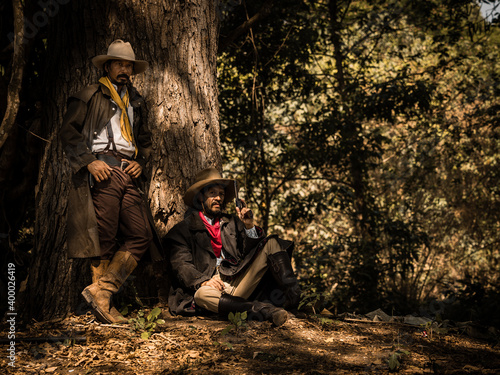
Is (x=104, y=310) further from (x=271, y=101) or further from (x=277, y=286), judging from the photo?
(x=271, y=101)

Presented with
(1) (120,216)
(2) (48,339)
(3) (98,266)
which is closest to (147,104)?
(1) (120,216)

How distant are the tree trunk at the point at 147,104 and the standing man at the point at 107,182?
407 millimetres

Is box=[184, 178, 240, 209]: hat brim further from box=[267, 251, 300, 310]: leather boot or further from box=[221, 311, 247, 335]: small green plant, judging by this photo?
box=[221, 311, 247, 335]: small green plant

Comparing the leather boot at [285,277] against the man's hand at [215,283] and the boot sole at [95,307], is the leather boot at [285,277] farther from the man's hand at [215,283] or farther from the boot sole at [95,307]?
the boot sole at [95,307]

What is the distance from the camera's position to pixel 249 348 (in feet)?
12.0

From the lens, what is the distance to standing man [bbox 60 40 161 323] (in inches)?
156

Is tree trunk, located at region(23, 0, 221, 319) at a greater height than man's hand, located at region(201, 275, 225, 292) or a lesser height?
greater

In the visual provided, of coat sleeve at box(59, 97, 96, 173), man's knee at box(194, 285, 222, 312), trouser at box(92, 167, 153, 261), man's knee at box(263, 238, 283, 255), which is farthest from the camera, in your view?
man's knee at box(263, 238, 283, 255)

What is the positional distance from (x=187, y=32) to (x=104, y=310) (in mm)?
2651

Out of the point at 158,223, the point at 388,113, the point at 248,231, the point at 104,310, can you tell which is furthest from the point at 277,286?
the point at 388,113

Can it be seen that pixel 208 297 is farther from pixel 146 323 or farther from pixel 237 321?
pixel 146 323

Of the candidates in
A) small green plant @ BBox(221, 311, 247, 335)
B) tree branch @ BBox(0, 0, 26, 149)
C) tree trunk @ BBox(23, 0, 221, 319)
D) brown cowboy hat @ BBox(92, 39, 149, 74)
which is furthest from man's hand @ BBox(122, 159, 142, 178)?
small green plant @ BBox(221, 311, 247, 335)

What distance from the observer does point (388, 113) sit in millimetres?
8453

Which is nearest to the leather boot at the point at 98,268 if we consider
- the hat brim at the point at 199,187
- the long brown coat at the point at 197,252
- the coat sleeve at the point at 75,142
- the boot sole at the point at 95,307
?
the boot sole at the point at 95,307
